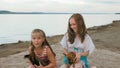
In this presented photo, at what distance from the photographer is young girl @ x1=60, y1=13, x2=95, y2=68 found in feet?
22.2

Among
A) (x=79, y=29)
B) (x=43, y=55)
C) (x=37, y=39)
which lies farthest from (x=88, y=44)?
(x=37, y=39)

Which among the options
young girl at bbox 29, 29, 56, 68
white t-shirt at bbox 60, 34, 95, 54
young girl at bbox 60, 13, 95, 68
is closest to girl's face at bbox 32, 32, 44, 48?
young girl at bbox 29, 29, 56, 68

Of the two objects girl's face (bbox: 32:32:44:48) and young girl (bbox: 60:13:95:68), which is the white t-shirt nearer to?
young girl (bbox: 60:13:95:68)

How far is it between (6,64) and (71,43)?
153 inches

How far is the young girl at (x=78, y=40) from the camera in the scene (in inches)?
267

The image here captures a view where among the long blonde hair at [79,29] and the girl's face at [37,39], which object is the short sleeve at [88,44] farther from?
the girl's face at [37,39]

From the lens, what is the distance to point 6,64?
10406 mm

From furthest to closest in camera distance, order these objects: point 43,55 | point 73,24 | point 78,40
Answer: point 78,40
point 73,24
point 43,55

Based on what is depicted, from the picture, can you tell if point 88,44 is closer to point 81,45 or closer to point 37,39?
point 81,45

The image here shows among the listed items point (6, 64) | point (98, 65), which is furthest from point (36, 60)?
point (6, 64)

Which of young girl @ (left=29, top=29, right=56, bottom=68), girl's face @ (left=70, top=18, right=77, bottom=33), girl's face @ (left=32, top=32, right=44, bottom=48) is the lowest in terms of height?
young girl @ (left=29, top=29, right=56, bottom=68)

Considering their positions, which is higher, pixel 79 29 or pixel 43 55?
pixel 79 29

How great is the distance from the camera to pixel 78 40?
22.7 ft

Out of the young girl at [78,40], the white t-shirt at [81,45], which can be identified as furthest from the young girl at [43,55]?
the white t-shirt at [81,45]
